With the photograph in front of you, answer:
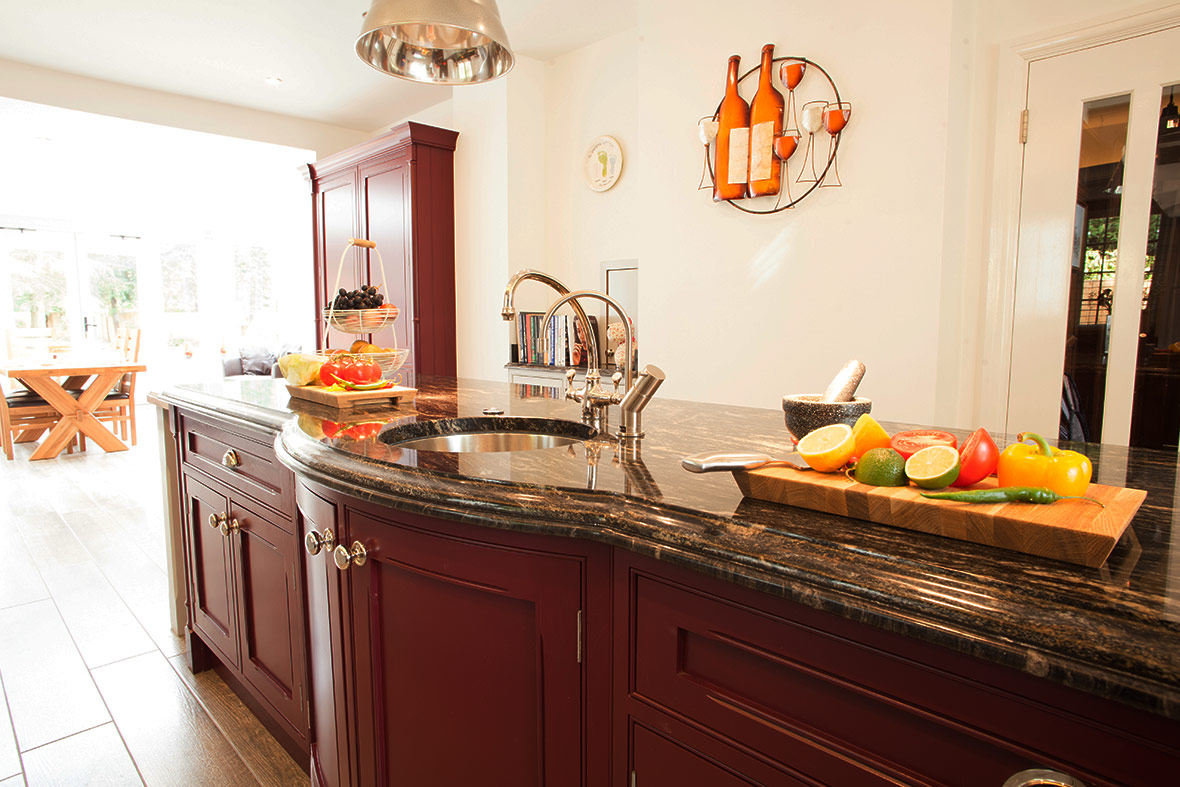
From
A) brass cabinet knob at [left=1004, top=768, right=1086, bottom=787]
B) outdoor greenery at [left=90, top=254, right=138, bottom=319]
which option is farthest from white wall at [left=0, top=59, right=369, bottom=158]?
brass cabinet knob at [left=1004, top=768, right=1086, bottom=787]

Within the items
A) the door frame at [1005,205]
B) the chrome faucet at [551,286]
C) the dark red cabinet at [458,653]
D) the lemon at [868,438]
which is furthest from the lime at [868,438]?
the door frame at [1005,205]

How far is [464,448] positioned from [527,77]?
359 cm

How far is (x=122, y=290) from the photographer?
8391 millimetres

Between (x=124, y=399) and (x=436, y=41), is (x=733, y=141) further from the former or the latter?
(x=124, y=399)

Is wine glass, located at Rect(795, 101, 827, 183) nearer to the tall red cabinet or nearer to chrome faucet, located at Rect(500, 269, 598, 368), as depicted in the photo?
chrome faucet, located at Rect(500, 269, 598, 368)

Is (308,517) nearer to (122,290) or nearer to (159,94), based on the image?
(159,94)

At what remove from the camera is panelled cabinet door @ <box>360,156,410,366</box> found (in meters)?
4.69

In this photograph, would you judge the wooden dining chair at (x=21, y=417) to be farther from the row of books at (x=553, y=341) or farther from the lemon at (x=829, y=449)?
the lemon at (x=829, y=449)

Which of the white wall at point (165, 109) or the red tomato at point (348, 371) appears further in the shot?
the white wall at point (165, 109)

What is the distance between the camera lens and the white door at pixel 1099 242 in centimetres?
233

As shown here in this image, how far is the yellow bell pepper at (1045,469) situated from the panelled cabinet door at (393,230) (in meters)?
4.27

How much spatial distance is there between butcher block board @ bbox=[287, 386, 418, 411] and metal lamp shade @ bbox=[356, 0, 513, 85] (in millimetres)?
940

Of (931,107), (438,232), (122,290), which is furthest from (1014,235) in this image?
(122,290)

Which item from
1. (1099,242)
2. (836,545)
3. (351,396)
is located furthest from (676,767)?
(1099,242)
